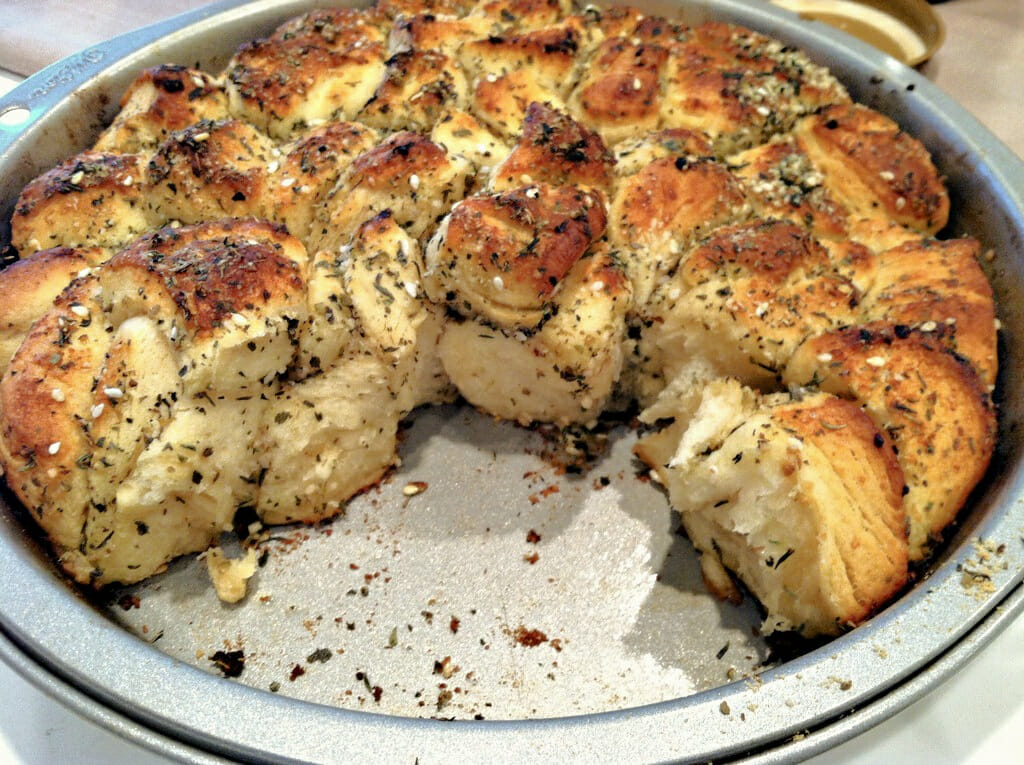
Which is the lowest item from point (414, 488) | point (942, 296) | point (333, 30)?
point (414, 488)

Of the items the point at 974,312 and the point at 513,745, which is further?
the point at 974,312

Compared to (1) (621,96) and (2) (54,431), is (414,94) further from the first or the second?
(2) (54,431)

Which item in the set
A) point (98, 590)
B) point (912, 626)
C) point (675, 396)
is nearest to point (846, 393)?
point (675, 396)

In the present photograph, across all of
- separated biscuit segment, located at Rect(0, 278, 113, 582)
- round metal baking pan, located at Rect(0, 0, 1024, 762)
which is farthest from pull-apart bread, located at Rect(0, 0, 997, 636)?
round metal baking pan, located at Rect(0, 0, 1024, 762)

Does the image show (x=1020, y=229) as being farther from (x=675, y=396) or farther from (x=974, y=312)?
(x=675, y=396)

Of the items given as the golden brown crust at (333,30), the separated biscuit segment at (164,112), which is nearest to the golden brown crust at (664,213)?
the golden brown crust at (333,30)

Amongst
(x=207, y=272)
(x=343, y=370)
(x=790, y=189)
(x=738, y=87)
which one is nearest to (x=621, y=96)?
(x=738, y=87)

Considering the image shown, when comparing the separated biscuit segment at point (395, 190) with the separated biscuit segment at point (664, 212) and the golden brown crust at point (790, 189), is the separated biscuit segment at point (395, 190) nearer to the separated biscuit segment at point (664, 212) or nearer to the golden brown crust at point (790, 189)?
the separated biscuit segment at point (664, 212)
